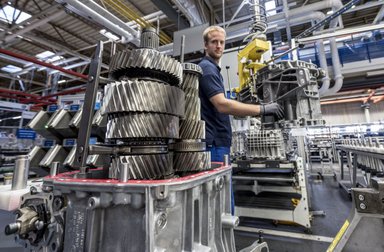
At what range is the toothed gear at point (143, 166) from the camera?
0.49 meters

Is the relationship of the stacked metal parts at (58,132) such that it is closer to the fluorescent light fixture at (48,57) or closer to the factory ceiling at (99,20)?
the factory ceiling at (99,20)

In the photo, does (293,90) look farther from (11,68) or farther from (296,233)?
(11,68)

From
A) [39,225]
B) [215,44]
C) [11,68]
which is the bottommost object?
[39,225]

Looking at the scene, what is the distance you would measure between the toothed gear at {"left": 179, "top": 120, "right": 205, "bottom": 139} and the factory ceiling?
1.65m

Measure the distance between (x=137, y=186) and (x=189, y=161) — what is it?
0.97 feet

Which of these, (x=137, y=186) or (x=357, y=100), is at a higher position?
(x=357, y=100)

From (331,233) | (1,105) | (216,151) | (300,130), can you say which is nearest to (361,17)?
(300,130)

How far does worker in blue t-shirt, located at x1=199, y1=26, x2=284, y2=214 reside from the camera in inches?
41.1

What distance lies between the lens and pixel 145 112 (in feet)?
1.77

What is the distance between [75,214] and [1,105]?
21.4 ft

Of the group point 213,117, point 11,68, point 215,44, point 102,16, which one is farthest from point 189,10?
point 11,68

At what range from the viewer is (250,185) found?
2119mm

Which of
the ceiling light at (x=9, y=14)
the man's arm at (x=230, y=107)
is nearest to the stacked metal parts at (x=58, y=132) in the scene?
the man's arm at (x=230, y=107)

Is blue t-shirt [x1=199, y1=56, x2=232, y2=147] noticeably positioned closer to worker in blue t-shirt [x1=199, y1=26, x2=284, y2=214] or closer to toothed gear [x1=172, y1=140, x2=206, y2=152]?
worker in blue t-shirt [x1=199, y1=26, x2=284, y2=214]
